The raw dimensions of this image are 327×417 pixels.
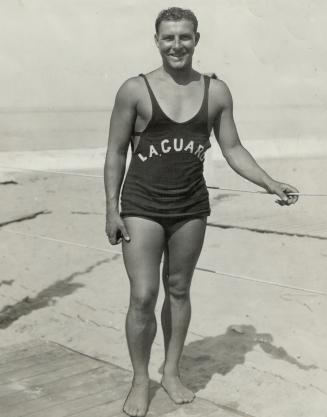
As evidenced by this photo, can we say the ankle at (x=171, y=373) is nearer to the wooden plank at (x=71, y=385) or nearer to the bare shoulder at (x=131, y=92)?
the wooden plank at (x=71, y=385)

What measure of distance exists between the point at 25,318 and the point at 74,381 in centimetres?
181

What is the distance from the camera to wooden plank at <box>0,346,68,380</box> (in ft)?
11.5

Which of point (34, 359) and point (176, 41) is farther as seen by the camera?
point (34, 359)

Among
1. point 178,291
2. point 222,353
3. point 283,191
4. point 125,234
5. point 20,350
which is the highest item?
point 283,191

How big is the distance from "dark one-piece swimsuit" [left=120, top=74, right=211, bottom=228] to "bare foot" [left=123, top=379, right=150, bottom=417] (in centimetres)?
69

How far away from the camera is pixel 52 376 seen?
3391mm

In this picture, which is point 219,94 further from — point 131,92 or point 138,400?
point 138,400

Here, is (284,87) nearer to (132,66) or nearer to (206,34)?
(206,34)

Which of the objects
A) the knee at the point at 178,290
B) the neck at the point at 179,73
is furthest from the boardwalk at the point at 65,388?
the neck at the point at 179,73

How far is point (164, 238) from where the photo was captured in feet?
9.43

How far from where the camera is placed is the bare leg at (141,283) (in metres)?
2.80

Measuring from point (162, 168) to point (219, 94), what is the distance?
37 cm

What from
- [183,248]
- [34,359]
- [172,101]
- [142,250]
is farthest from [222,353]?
[172,101]

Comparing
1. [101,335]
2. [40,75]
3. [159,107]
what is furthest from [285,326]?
[40,75]
